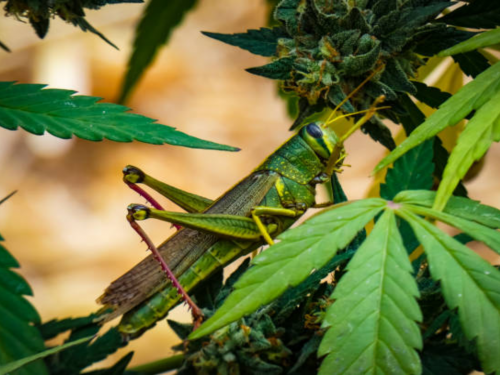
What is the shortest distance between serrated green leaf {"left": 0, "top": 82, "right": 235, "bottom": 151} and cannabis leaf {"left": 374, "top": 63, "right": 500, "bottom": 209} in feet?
0.65

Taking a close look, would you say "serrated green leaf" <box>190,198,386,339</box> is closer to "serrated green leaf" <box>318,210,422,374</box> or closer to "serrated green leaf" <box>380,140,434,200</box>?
"serrated green leaf" <box>318,210,422,374</box>

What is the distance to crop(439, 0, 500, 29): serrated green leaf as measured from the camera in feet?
2.15

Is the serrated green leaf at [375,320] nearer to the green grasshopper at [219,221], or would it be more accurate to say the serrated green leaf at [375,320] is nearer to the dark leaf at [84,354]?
the green grasshopper at [219,221]

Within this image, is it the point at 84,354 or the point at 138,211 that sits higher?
the point at 138,211

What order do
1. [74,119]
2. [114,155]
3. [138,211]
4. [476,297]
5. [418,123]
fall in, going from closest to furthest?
[476,297] < [74,119] < [418,123] < [138,211] < [114,155]

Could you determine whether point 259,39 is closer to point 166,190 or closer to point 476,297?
point 166,190

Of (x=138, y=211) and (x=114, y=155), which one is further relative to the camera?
(x=114, y=155)

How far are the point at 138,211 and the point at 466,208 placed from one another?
0.48 metres

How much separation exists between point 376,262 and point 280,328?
17cm

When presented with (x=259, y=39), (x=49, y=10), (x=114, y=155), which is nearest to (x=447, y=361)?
(x=259, y=39)

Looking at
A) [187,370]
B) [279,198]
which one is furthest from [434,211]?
[279,198]

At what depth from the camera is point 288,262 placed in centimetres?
45

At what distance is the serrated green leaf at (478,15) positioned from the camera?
66 cm

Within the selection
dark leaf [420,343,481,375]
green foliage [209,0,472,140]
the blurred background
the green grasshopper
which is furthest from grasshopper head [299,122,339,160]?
the blurred background
